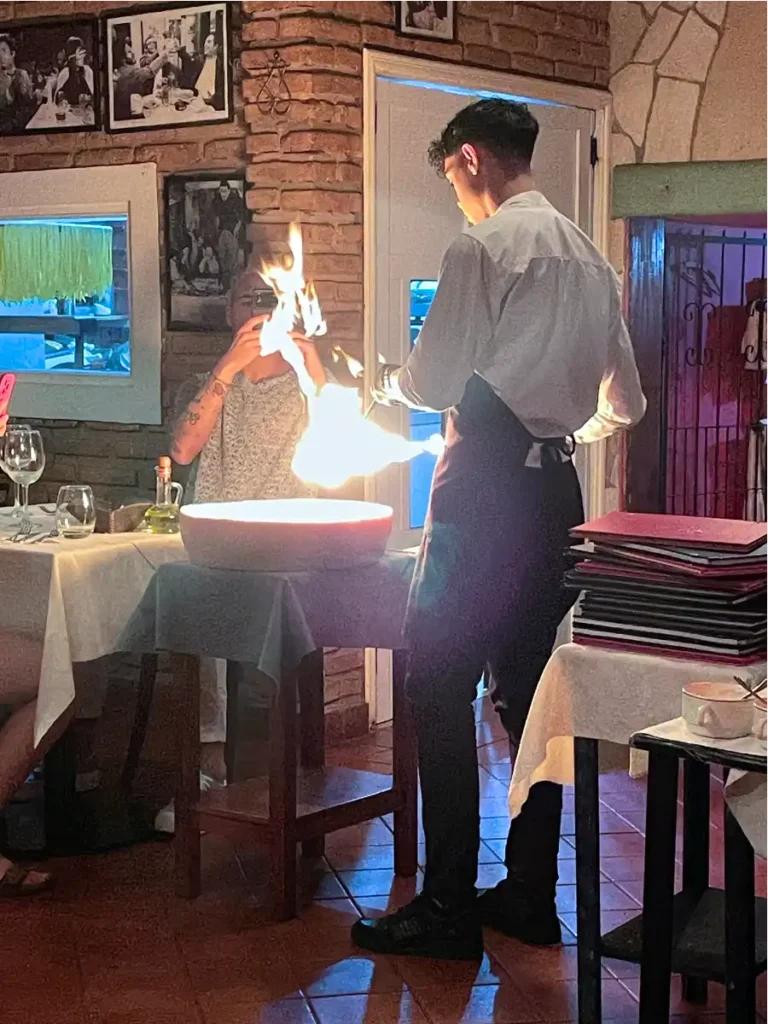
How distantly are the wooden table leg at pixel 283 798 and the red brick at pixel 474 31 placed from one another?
8.50 feet

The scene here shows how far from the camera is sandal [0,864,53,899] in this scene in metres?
3.47

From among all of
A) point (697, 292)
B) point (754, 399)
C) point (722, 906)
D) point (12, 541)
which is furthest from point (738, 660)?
point (754, 399)

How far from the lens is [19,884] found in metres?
3.47

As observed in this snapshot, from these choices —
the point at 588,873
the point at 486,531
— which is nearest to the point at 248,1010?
the point at 588,873

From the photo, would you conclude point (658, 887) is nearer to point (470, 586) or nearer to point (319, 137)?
point (470, 586)

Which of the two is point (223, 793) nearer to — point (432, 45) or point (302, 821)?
point (302, 821)

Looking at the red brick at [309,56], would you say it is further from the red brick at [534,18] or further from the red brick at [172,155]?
the red brick at [534,18]

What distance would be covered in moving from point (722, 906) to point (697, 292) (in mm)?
4055

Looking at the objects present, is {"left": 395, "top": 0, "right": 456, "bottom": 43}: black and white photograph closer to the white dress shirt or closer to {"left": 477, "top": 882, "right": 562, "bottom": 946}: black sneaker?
the white dress shirt

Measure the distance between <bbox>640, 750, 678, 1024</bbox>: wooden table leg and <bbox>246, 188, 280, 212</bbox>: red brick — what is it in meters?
2.78

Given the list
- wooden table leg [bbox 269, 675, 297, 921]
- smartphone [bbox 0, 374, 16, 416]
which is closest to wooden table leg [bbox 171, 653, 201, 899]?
wooden table leg [bbox 269, 675, 297, 921]

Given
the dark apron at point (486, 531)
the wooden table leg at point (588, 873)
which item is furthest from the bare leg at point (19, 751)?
the wooden table leg at point (588, 873)

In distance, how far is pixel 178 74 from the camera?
16.0ft

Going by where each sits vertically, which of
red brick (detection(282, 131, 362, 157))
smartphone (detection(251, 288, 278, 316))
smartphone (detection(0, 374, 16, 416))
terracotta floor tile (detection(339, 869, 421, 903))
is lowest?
terracotta floor tile (detection(339, 869, 421, 903))
